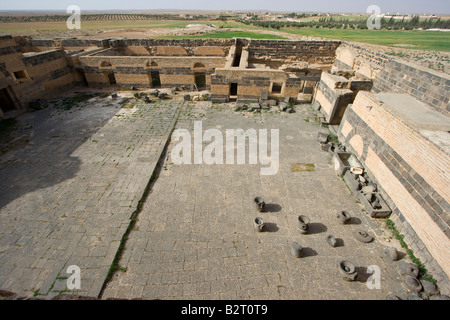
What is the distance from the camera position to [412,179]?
20.4 ft

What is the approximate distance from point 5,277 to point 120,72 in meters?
15.0

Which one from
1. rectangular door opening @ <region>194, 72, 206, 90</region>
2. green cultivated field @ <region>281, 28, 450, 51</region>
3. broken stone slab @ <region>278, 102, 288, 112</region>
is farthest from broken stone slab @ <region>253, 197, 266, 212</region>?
green cultivated field @ <region>281, 28, 450, 51</region>

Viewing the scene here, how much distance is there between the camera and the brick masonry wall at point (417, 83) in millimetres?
9133

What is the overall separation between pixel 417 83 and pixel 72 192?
54.4ft

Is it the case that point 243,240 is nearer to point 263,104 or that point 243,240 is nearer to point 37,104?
point 263,104

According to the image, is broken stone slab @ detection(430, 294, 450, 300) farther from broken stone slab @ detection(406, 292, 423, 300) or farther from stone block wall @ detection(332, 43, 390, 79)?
stone block wall @ detection(332, 43, 390, 79)

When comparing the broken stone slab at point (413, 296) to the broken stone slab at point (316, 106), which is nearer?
the broken stone slab at point (413, 296)

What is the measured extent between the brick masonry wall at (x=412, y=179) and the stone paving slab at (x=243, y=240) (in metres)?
0.89

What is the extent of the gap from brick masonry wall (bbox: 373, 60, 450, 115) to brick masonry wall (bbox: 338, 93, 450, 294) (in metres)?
3.70

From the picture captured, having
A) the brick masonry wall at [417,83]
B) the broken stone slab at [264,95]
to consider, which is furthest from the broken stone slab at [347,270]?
the broken stone slab at [264,95]

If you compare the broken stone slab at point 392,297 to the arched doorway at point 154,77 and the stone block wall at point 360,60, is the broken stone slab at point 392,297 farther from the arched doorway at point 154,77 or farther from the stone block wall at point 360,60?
the arched doorway at point 154,77

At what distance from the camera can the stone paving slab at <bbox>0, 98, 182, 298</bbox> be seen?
5.57 metres

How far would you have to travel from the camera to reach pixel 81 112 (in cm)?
1323
